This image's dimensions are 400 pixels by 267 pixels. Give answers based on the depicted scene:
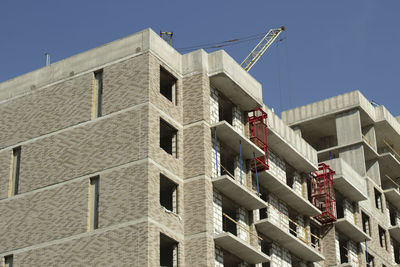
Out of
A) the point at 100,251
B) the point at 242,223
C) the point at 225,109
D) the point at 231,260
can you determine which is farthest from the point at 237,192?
the point at 100,251

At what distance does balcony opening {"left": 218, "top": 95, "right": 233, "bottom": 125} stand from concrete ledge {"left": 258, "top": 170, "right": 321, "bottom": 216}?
4.32 m

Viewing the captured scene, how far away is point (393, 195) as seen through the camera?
81.6 meters

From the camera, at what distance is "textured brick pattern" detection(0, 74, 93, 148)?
56.1 meters

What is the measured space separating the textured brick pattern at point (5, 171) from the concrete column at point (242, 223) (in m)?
14.6

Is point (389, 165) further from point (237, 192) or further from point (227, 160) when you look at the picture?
point (237, 192)

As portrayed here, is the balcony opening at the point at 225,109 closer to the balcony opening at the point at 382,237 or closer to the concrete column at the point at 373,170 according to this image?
the balcony opening at the point at 382,237

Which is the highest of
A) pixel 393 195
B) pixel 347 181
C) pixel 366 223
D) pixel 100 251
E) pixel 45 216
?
pixel 393 195

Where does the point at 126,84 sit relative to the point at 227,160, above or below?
above

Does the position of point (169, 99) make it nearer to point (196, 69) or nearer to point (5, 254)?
point (196, 69)

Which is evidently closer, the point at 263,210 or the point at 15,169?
the point at 15,169

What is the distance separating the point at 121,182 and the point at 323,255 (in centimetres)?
2222

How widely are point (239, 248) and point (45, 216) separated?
1170 cm

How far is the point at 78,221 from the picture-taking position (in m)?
52.2

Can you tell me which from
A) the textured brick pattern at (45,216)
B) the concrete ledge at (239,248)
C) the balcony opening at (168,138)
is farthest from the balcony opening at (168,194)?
the textured brick pattern at (45,216)
